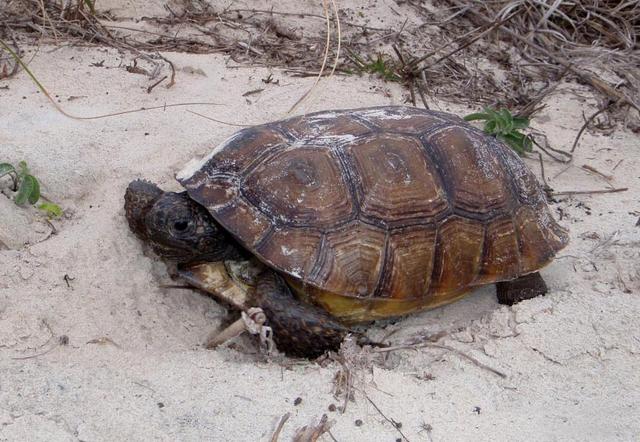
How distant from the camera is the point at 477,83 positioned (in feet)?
16.2

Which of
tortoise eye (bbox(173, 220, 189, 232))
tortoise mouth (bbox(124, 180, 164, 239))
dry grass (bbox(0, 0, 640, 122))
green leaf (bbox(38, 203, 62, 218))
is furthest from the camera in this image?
dry grass (bbox(0, 0, 640, 122))

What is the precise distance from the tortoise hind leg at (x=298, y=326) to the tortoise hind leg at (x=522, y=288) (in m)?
0.89

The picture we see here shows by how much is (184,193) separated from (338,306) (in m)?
0.82

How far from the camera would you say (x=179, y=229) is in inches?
113

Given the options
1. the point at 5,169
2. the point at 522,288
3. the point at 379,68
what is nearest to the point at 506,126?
the point at 379,68

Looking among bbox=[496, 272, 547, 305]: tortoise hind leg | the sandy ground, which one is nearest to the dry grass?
the sandy ground

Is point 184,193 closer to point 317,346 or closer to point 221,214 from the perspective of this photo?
point 221,214

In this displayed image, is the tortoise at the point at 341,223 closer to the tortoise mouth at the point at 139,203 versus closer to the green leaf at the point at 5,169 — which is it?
the tortoise mouth at the point at 139,203

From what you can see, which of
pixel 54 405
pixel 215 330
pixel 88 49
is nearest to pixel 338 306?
pixel 215 330

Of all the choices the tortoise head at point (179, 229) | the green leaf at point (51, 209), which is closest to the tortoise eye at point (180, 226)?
the tortoise head at point (179, 229)

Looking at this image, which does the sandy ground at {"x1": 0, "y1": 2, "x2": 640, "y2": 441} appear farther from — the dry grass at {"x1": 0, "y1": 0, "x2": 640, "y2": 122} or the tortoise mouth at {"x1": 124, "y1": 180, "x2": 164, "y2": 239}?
the dry grass at {"x1": 0, "y1": 0, "x2": 640, "y2": 122}

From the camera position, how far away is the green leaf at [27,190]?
3.07m

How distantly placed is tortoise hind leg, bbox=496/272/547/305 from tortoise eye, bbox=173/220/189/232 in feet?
4.80

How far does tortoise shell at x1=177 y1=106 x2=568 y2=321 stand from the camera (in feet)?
9.14
